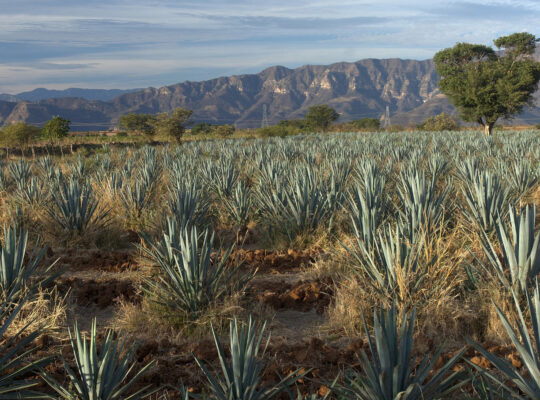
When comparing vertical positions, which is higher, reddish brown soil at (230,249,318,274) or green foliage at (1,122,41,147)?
green foliage at (1,122,41,147)

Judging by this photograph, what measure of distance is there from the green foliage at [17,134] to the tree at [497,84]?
2563 centimetres

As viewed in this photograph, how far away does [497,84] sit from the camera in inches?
1153

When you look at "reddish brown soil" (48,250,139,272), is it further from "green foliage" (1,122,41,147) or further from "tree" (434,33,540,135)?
"tree" (434,33,540,135)

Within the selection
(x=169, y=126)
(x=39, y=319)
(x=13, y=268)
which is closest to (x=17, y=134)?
(x=169, y=126)

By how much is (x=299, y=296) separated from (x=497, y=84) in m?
30.6

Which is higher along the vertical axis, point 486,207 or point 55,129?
point 55,129

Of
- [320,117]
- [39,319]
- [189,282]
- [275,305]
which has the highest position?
[320,117]

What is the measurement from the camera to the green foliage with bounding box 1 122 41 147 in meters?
21.1

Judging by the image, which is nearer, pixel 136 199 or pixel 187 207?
pixel 187 207

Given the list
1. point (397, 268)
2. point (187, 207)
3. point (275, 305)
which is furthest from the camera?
point (187, 207)

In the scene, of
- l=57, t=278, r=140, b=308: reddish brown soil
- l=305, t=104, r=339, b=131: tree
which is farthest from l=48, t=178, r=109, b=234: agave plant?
l=305, t=104, r=339, b=131: tree

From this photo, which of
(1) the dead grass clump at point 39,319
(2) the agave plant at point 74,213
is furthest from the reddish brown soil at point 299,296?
(2) the agave plant at point 74,213

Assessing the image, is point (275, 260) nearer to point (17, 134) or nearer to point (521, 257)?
point (521, 257)

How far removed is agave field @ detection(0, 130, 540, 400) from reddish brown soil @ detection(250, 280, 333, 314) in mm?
15
